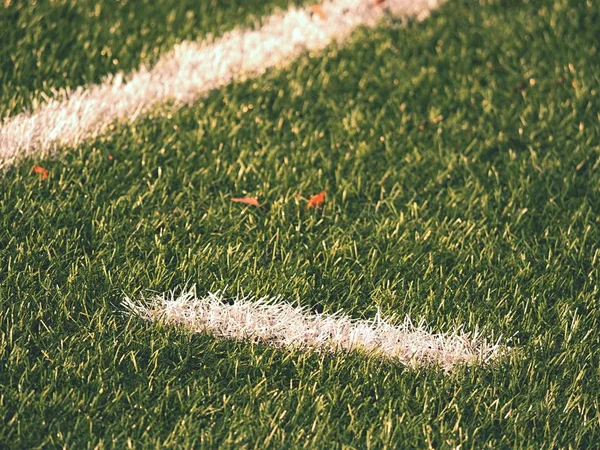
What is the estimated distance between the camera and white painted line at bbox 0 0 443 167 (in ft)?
9.29

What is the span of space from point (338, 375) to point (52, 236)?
951 mm

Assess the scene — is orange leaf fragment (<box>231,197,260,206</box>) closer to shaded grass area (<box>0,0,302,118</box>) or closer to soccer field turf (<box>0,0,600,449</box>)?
soccer field turf (<box>0,0,600,449</box>)

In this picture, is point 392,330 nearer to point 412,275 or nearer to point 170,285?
point 412,275

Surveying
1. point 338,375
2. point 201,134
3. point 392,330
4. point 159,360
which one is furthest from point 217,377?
point 201,134

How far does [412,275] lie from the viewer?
2.48 m

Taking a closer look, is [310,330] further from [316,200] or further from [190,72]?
[190,72]

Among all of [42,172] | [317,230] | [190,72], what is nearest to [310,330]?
[317,230]

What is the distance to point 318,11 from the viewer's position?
363cm

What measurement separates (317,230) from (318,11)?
1392mm

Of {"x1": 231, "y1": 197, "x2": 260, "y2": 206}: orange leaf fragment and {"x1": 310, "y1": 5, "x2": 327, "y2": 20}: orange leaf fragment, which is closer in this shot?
{"x1": 231, "y1": 197, "x2": 260, "y2": 206}: orange leaf fragment

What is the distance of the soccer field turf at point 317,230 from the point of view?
81.5 inches

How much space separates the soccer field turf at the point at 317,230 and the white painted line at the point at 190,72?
0.06 metres

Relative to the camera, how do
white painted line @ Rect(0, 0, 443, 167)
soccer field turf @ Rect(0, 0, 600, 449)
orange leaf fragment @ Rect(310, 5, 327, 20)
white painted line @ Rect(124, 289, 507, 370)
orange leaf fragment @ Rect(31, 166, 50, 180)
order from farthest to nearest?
orange leaf fragment @ Rect(310, 5, 327, 20) < white painted line @ Rect(0, 0, 443, 167) < orange leaf fragment @ Rect(31, 166, 50, 180) < white painted line @ Rect(124, 289, 507, 370) < soccer field turf @ Rect(0, 0, 600, 449)

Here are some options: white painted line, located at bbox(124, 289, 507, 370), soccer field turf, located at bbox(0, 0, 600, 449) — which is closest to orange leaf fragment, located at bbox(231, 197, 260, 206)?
soccer field turf, located at bbox(0, 0, 600, 449)
